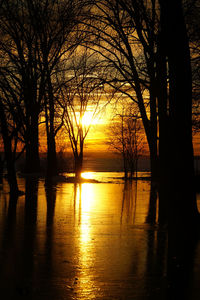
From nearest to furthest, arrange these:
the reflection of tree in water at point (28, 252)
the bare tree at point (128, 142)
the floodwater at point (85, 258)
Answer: the floodwater at point (85, 258) < the reflection of tree in water at point (28, 252) < the bare tree at point (128, 142)

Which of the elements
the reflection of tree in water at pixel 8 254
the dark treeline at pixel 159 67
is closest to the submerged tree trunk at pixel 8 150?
the dark treeline at pixel 159 67

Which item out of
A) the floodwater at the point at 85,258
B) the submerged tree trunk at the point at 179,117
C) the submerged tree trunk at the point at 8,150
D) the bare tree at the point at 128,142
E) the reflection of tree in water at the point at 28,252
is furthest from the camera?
the bare tree at the point at 128,142

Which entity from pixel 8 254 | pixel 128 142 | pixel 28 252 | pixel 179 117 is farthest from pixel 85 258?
pixel 128 142

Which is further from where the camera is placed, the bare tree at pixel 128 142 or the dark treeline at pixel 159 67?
the bare tree at pixel 128 142

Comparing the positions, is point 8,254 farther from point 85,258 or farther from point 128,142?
point 128,142

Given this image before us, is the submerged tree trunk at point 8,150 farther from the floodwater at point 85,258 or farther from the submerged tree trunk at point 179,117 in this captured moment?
the submerged tree trunk at point 179,117

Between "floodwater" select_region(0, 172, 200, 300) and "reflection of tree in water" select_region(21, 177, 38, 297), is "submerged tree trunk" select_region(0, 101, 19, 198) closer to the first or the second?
"reflection of tree in water" select_region(21, 177, 38, 297)

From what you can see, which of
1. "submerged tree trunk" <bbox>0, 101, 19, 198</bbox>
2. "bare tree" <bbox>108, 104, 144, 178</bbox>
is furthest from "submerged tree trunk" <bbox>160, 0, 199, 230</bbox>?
"bare tree" <bbox>108, 104, 144, 178</bbox>

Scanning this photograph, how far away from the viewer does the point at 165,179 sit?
53.5ft

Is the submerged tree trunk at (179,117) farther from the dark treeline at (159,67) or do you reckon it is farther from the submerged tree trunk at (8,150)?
the submerged tree trunk at (8,150)

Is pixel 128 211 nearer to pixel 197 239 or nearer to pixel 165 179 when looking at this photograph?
pixel 165 179

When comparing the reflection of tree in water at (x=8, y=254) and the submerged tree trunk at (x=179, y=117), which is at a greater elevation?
the submerged tree trunk at (x=179, y=117)

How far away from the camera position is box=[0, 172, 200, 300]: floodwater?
5496 mm

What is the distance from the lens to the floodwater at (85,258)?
216 inches
